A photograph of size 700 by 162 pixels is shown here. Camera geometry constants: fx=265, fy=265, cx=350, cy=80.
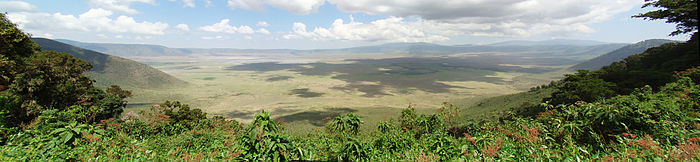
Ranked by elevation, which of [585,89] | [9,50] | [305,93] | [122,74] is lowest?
[305,93]

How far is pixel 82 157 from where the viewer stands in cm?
445

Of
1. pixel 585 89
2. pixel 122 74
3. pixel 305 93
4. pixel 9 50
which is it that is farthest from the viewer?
pixel 122 74

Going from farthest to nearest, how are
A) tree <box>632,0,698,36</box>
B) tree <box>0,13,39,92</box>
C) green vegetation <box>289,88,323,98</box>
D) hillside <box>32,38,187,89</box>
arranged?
hillside <box>32,38,187,89</box> < green vegetation <box>289,88,323,98</box> < tree <box>632,0,698,36</box> < tree <box>0,13,39,92</box>

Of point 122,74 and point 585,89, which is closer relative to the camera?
point 585,89

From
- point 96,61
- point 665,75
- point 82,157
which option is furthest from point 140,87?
point 665,75

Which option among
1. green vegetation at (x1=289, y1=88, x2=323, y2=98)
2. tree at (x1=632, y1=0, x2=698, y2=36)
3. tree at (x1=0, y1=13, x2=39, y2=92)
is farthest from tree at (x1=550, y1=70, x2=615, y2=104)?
green vegetation at (x1=289, y1=88, x2=323, y2=98)

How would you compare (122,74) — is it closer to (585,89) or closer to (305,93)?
(305,93)

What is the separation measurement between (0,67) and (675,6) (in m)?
47.7

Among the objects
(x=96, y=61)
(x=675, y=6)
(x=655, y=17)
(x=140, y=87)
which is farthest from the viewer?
(x=96, y=61)

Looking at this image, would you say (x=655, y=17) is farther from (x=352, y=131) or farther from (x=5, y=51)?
(x=5, y=51)

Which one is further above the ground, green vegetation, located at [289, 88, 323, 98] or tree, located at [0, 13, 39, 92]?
tree, located at [0, 13, 39, 92]

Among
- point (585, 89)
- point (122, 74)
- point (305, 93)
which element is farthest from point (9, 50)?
point (122, 74)

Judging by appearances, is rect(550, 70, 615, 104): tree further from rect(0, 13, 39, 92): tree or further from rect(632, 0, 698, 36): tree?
rect(0, 13, 39, 92): tree

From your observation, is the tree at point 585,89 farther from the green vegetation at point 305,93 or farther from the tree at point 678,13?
the green vegetation at point 305,93
